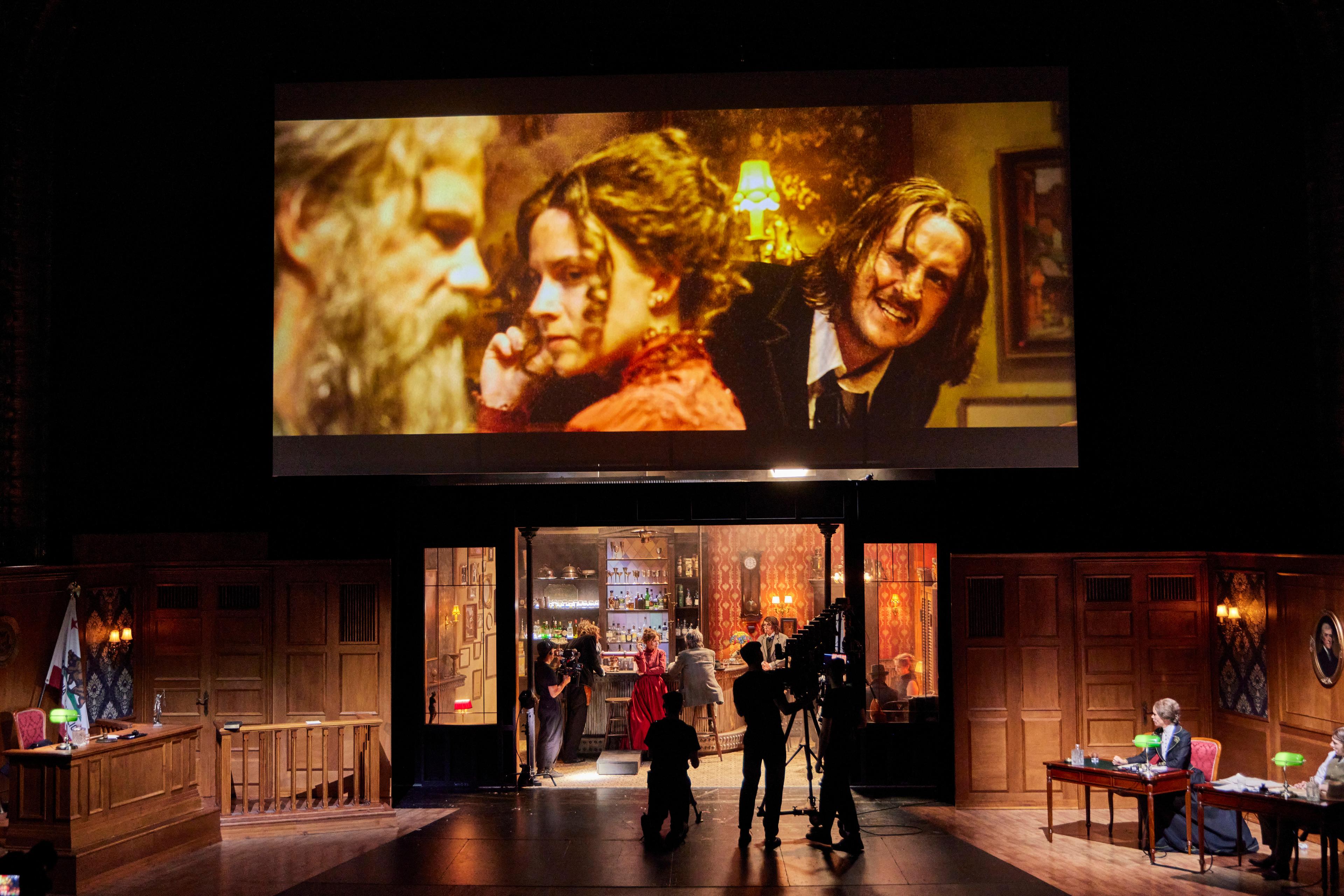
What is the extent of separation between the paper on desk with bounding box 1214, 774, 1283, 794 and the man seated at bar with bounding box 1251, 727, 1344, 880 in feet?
0.60

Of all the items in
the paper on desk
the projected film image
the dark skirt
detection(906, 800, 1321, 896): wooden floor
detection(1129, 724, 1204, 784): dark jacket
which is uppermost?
the projected film image

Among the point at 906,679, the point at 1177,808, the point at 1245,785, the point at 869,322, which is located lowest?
the point at 1177,808

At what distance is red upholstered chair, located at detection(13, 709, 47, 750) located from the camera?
847 centimetres

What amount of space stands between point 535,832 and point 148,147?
719 cm

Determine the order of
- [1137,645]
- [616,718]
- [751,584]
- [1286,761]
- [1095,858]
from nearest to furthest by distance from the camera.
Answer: [1286,761] < [1095,858] < [1137,645] < [616,718] < [751,584]

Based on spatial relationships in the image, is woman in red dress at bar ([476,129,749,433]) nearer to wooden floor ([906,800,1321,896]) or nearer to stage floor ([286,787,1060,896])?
stage floor ([286,787,1060,896])

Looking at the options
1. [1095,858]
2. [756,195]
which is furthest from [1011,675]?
[756,195]

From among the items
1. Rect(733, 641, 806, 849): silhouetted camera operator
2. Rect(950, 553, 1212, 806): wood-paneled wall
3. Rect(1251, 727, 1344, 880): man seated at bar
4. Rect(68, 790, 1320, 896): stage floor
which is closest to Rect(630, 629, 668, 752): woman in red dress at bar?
Rect(68, 790, 1320, 896): stage floor

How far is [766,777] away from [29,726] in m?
5.69

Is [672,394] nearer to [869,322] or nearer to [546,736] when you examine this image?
[869,322]

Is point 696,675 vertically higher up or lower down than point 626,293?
lower down

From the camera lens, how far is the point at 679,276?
31.4ft

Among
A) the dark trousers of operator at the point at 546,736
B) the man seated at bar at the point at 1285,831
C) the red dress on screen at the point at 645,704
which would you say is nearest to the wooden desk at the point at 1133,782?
the man seated at bar at the point at 1285,831

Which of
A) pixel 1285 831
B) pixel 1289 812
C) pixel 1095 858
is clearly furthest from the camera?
pixel 1095 858
